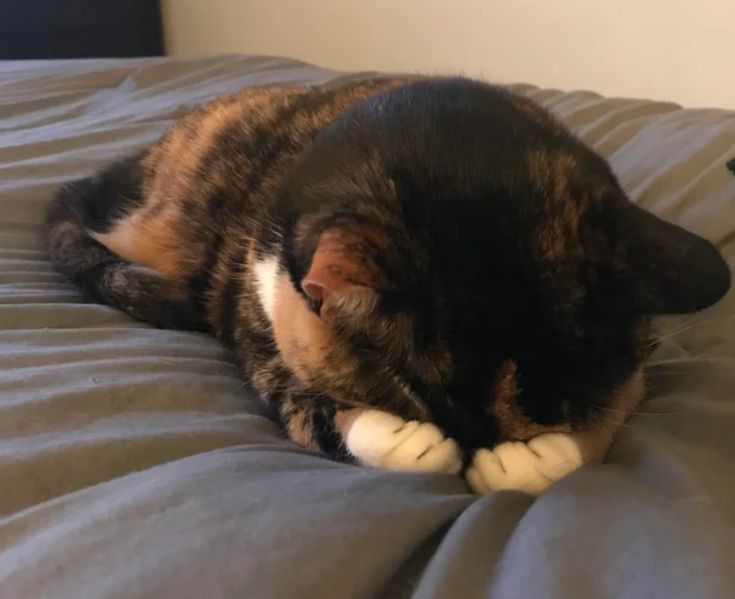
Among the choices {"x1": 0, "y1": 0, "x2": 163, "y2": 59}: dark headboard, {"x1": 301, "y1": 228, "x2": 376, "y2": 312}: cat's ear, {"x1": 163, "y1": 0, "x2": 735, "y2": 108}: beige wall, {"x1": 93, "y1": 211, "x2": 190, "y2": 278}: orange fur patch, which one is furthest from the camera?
{"x1": 0, "y1": 0, "x2": 163, "y2": 59}: dark headboard

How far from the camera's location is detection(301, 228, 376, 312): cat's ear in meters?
0.74

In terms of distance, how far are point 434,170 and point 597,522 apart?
363 mm

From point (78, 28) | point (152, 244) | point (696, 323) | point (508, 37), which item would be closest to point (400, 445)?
point (696, 323)

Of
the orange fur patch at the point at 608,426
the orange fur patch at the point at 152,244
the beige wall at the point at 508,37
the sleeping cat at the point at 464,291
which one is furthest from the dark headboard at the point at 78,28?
the orange fur patch at the point at 608,426

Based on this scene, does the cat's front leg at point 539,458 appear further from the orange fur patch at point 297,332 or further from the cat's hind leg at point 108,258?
the cat's hind leg at point 108,258

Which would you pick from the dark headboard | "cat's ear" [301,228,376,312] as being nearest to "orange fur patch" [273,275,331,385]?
"cat's ear" [301,228,376,312]

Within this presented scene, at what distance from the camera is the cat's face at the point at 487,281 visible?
0.75m

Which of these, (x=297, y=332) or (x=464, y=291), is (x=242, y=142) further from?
(x=464, y=291)

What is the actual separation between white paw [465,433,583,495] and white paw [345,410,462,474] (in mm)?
26

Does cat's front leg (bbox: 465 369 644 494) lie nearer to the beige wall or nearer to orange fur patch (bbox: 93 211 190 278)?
orange fur patch (bbox: 93 211 190 278)

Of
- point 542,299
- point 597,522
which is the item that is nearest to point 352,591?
point 597,522

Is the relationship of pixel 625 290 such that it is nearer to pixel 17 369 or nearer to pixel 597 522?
pixel 597 522

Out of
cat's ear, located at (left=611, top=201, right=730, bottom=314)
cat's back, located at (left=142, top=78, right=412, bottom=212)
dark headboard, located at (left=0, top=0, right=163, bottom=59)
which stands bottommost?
dark headboard, located at (left=0, top=0, right=163, bottom=59)

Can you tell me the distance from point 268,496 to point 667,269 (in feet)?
1.32
